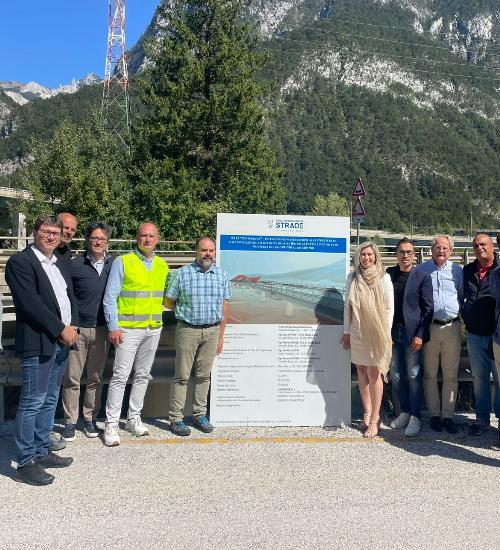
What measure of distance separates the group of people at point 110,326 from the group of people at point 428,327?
1323 mm

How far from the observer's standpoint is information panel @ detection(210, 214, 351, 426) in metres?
5.25

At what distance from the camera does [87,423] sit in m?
4.92

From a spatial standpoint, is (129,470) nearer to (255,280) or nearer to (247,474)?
(247,474)

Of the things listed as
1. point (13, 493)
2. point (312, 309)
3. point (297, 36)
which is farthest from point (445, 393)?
point (297, 36)

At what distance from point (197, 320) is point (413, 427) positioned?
2200 millimetres

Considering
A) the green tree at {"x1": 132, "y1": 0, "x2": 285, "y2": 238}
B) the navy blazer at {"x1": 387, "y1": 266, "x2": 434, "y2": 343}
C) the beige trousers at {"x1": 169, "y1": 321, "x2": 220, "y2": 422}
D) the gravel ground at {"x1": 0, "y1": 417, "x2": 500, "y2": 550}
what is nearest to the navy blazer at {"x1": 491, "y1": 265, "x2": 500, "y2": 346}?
the navy blazer at {"x1": 387, "y1": 266, "x2": 434, "y2": 343}

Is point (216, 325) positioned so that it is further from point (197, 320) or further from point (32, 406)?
point (32, 406)

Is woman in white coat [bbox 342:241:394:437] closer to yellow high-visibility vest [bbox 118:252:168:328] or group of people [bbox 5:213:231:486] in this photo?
group of people [bbox 5:213:231:486]

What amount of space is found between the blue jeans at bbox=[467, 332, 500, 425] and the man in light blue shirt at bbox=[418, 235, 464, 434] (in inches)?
5.3

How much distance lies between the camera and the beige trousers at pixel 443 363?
16.4 feet

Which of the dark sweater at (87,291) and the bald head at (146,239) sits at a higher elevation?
the bald head at (146,239)

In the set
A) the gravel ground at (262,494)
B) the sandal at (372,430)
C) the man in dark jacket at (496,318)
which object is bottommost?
the gravel ground at (262,494)

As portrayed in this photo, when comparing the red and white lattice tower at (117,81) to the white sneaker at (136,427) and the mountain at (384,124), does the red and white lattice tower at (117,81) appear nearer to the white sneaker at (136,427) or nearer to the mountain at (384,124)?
the white sneaker at (136,427)

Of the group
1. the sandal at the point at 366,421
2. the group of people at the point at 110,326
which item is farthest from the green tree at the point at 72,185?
the sandal at the point at 366,421
